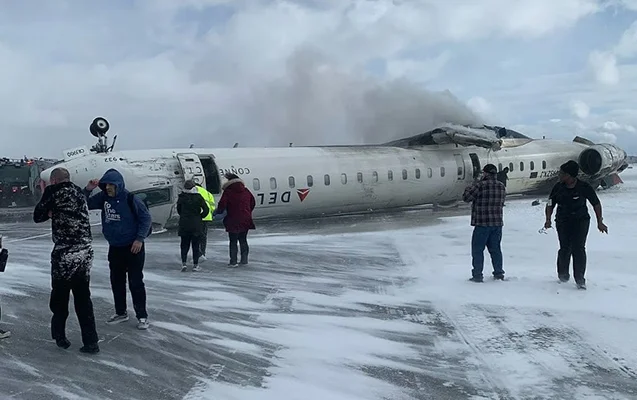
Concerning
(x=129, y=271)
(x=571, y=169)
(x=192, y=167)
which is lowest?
(x=129, y=271)

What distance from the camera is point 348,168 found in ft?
62.8

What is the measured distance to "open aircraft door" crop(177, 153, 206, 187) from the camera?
16.2 m

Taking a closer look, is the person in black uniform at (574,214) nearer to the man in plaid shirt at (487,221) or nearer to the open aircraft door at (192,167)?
the man in plaid shirt at (487,221)

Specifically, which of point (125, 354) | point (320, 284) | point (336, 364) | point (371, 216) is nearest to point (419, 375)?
point (336, 364)

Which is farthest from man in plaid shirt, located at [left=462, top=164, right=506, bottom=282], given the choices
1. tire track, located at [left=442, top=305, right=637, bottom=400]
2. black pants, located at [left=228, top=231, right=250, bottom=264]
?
black pants, located at [left=228, top=231, right=250, bottom=264]

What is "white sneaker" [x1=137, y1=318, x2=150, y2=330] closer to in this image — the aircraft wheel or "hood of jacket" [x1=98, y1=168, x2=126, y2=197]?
"hood of jacket" [x1=98, y1=168, x2=126, y2=197]

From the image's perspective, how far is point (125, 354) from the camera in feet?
19.7

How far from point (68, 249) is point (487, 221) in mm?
5860

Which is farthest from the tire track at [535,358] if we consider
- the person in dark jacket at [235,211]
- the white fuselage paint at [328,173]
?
the white fuselage paint at [328,173]

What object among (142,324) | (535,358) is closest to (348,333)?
(535,358)

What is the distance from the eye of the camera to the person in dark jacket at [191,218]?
34.1 feet

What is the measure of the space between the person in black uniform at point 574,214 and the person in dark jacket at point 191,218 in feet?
18.8

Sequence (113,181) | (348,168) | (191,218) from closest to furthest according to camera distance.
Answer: (113,181), (191,218), (348,168)

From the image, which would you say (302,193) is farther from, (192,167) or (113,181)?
(113,181)
